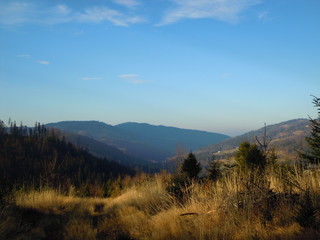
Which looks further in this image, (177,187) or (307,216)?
(177,187)

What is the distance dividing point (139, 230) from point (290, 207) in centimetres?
303

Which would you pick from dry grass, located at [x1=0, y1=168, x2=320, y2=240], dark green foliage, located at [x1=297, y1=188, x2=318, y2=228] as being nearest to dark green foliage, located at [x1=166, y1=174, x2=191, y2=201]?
dry grass, located at [x1=0, y1=168, x2=320, y2=240]

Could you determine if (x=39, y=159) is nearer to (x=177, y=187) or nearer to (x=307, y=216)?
(x=177, y=187)

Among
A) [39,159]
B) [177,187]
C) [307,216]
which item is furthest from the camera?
[39,159]

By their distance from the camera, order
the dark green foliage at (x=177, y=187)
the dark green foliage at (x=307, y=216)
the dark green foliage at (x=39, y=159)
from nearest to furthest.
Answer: the dark green foliage at (x=307, y=216)
the dark green foliage at (x=177, y=187)
the dark green foliage at (x=39, y=159)

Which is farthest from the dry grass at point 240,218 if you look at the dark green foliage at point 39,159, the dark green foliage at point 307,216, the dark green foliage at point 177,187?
the dark green foliage at point 39,159

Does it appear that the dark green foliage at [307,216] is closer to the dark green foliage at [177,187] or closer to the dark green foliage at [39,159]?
the dark green foliage at [177,187]

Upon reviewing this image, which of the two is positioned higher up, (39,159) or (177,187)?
(177,187)

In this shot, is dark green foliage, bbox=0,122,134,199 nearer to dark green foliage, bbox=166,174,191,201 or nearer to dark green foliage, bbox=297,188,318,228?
dark green foliage, bbox=166,174,191,201

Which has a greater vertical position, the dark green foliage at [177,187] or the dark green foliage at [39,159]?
the dark green foliage at [177,187]

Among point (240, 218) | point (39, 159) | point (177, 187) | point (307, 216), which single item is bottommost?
point (39, 159)

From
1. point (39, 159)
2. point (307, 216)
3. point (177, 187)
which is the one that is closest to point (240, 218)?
point (307, 216)

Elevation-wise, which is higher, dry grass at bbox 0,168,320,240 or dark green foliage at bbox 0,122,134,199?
dry grass at bbox 0,168,320,240

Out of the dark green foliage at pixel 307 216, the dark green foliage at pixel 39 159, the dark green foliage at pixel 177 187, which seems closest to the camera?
the dark green foliage at pixel 307 216
